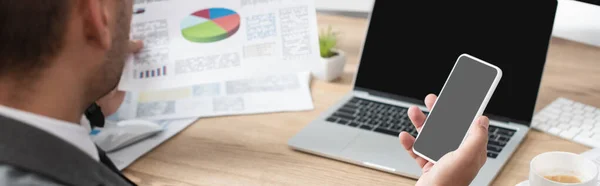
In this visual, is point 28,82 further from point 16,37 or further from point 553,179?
point 553,179

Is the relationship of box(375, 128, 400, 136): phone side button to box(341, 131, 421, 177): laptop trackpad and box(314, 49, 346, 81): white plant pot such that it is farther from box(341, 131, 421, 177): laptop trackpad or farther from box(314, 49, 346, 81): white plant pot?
box(314, 49, 346, 81): white plant pot

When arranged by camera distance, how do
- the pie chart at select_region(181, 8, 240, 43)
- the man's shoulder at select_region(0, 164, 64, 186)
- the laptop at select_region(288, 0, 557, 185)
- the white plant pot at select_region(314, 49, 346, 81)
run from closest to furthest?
the man's shoulder at select_region(0, 164, 64, 186) < the laptop at select_region(288, 0, 557, 185) < the pie chart at select_region(181, 8, 240, 43) < the white plant pot at select_region(314, 49, 346, 81)

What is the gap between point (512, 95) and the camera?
108 cm

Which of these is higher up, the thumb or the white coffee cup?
the thumb

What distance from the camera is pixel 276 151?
3.54 ft

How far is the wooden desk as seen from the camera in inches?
39.3

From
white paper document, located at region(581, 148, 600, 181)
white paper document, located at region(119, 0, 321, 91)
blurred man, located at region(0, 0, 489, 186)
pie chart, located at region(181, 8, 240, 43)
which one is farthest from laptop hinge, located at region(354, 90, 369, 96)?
blurred man, located at region(0, 0, 489, 186)

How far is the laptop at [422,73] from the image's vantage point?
105 cm

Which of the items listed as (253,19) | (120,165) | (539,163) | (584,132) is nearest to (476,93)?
(539,163)

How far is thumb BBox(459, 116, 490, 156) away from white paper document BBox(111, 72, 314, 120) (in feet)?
1.49

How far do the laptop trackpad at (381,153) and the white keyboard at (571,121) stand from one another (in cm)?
23

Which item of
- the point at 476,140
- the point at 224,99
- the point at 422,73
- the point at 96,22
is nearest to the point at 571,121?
the point at 422,73

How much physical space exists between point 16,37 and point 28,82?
1.9 inches

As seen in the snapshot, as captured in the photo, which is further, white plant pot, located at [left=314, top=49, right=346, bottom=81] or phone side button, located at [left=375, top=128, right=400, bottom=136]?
white plant pot, located at [left=314, top=49, right=346, bottom=81]
